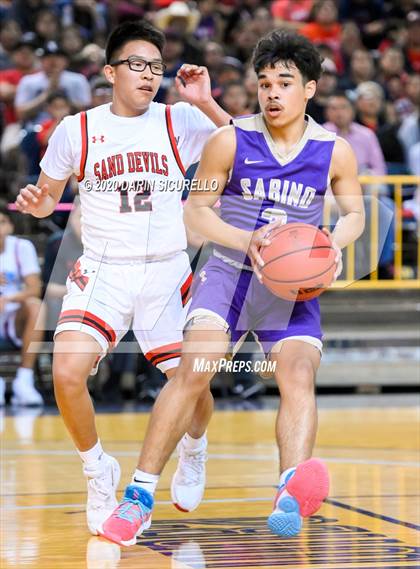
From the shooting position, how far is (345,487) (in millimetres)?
7719

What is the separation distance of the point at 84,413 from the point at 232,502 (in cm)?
137

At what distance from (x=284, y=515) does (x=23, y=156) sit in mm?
8856

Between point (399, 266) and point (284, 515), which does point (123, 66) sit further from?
point (399, 266)

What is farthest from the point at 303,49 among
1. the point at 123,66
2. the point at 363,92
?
the point at 363,92

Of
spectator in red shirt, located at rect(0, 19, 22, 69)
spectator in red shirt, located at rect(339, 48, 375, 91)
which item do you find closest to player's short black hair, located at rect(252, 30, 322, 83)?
spectator in red shirt, located at rect(339, 48, 375, 91)

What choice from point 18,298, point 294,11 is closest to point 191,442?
point 18,298

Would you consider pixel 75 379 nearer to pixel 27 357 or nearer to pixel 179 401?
pixel 179 401

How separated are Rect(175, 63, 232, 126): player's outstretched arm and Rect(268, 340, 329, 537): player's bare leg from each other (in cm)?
151

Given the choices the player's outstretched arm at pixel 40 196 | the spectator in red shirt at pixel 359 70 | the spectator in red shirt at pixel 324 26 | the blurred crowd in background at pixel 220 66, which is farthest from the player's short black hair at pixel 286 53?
the spectator in red shirt at pixel 324 26

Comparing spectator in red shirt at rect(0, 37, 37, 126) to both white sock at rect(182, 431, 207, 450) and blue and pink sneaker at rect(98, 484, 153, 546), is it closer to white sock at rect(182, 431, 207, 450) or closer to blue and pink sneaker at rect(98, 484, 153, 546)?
white sock at rect(182, 431, 207, 450)

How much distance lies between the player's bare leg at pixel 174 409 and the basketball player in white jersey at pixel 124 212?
491 mm

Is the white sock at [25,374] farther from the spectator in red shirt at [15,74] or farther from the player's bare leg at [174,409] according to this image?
the player's bare leg at [174,409]

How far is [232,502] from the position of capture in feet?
23.5

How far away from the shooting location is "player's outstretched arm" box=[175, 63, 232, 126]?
21.9 ft
